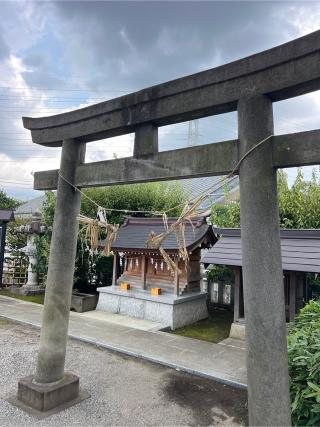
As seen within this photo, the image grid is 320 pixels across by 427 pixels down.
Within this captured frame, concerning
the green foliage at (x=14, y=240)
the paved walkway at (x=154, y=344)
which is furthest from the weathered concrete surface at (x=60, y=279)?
the green foliage at (x=14, y=240)

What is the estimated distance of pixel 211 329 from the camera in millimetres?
9227

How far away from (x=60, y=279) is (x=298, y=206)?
987cm

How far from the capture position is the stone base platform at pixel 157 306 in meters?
9.37

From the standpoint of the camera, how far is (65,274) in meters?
4.63

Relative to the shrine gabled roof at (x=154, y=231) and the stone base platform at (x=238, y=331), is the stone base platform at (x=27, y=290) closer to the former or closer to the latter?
the shrine gabled roof at (x=154, y=231)

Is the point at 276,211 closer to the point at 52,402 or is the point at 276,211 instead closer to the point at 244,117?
the point at 244,117

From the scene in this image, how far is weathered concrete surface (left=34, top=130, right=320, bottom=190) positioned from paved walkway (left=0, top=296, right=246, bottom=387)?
3.86 m

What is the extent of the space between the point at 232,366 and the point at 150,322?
12.4 ft

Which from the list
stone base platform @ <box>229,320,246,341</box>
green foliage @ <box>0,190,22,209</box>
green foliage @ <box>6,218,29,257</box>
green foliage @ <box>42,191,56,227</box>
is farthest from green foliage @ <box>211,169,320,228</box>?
green foliage @ <box>0,190,22,209</box>

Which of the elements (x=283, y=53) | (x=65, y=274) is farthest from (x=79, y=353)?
(x=283, y=53)

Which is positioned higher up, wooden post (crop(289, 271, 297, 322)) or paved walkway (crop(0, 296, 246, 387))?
wooden post (crop(289, 271, 297, 322))

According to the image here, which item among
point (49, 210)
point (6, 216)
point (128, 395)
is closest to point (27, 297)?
point (49, 210)

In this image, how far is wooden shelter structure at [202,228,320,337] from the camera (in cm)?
766

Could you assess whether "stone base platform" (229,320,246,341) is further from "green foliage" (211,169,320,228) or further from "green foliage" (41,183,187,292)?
"green foliage" (41,183,187,292)
